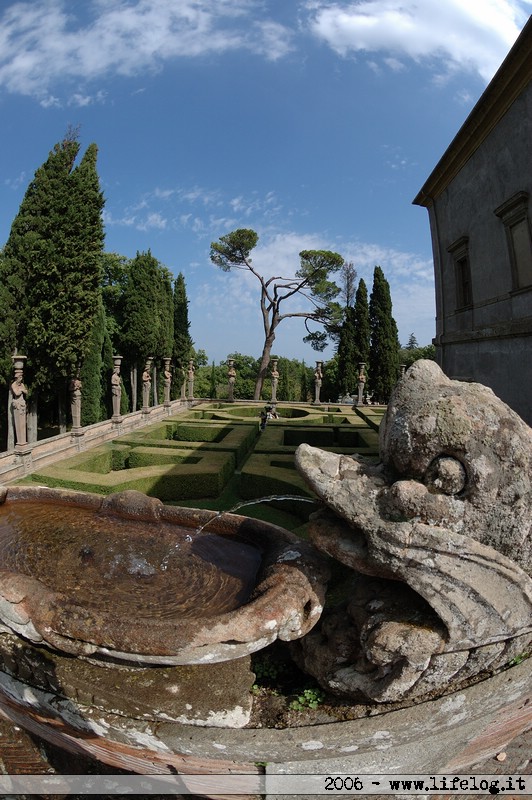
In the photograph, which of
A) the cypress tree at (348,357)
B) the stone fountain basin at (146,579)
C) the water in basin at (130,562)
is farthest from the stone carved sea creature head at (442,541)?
the cypress tree at (348,357)

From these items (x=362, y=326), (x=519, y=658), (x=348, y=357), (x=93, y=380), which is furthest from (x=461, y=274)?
(x=362, y=326)

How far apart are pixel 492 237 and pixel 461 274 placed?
234 centimetres

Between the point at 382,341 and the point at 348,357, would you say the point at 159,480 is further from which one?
the point at 382,341

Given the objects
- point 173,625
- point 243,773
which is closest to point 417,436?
point 173,625

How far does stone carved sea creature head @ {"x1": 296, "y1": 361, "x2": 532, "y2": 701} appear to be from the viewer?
2.39 m

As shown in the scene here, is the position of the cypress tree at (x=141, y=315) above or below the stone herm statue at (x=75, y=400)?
above

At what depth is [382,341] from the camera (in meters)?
31.6

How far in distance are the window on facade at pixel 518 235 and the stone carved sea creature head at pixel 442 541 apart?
30.8ft

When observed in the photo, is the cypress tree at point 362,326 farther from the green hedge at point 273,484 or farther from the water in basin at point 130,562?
the water in basin at point 130,562

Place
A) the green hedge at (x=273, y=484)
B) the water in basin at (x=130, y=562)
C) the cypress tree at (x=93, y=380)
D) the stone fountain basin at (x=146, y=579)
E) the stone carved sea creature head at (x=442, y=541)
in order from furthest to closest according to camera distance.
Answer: the cypress tree at (x=93, y=380), the green hedge at (x=273, y=484), the water in basin at (x=130, y=562), the stone fountain basin at (x=146, y=579), the stone carved sea creature head at (x=442, y=541)

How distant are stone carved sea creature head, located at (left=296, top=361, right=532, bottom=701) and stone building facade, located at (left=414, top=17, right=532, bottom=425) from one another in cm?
891

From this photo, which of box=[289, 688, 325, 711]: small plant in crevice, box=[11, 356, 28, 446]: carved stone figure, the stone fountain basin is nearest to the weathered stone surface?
the stone fountain basin

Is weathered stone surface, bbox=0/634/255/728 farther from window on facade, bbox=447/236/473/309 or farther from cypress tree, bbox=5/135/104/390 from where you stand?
cypress tree, bbox=5/135/104/390

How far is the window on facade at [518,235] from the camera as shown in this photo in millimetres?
10016
